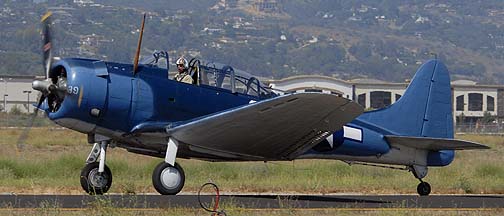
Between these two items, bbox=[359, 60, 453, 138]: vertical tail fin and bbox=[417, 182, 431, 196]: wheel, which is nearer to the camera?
bbox=[417, 182, 431, 196]: wheel

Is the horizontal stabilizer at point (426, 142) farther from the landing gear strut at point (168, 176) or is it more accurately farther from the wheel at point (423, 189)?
the landing gear strut at point (168, 176)

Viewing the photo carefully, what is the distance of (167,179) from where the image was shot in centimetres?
1647

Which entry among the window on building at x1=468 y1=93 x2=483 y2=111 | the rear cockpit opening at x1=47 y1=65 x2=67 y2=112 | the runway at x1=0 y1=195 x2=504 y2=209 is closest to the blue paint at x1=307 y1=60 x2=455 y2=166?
the runway at x1=0 y1=195 x2=504 y2=209

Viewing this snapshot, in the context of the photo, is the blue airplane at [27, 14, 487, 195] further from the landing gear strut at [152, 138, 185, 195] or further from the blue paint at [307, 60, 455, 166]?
the blue paint at [307, 60, 455, 166]

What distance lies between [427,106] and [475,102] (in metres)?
97.5

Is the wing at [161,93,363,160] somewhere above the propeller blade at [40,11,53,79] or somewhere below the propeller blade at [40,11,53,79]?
below

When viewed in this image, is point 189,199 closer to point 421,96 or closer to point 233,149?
point 233,149

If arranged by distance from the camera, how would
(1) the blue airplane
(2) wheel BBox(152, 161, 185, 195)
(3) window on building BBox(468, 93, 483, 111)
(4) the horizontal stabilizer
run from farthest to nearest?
(3) window on building BBox(468, 93, 483, 111) → (4) the horizontal stabilizer → (2) wheel BBox(152, 161, 185, 195) → (1) the blue airplane

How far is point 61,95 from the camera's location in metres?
16.4

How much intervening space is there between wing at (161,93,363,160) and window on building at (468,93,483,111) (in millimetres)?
97440

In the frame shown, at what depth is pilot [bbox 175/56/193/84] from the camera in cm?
1727

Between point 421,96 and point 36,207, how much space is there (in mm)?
8218

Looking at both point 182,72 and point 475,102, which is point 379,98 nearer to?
point 475,102

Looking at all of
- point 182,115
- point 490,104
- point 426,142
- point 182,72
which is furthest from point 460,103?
point 182,115
